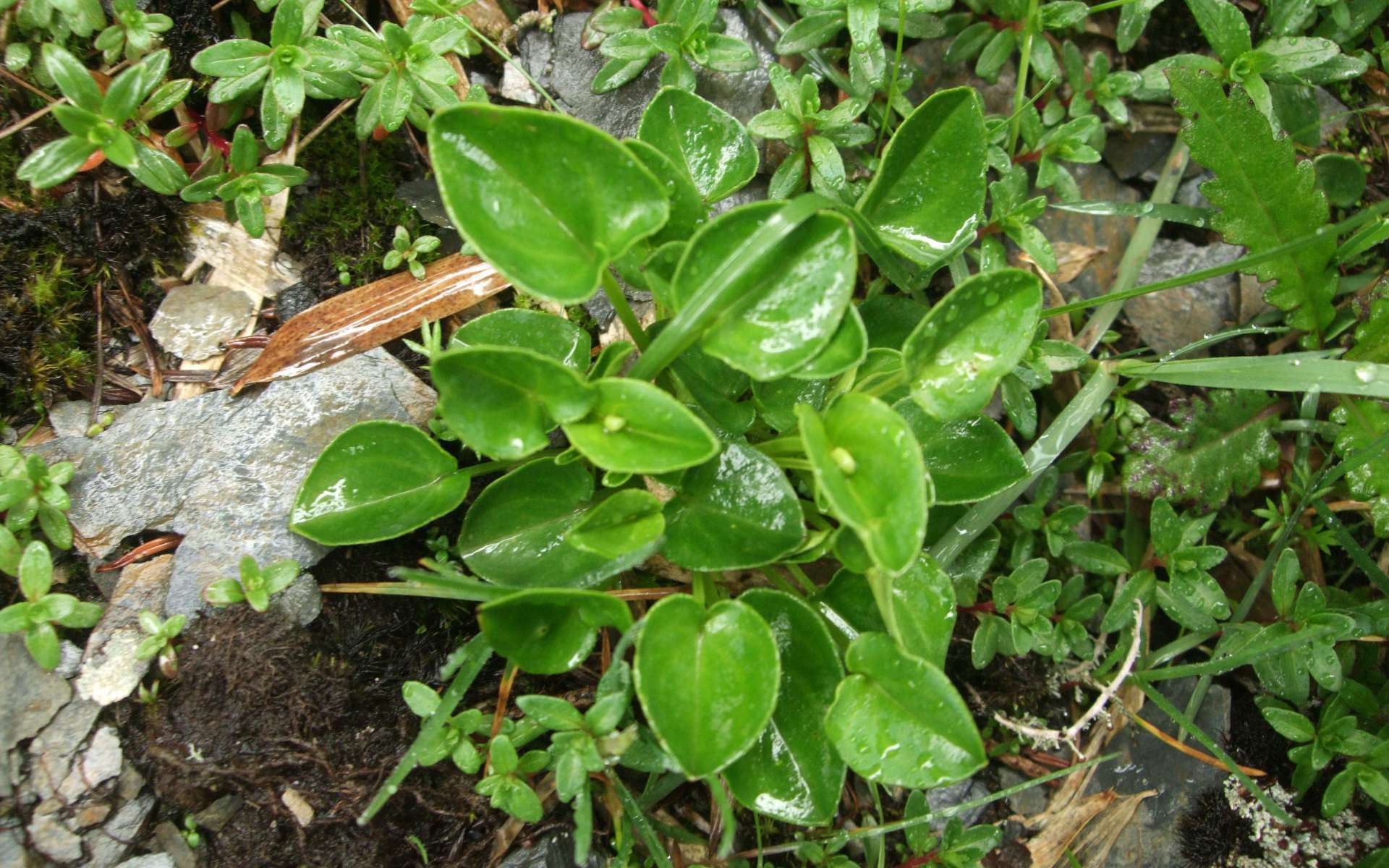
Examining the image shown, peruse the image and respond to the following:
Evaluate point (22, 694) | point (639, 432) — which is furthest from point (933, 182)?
point (22, 694)

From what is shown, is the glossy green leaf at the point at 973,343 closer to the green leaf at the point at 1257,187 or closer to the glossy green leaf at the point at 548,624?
the glossy green leaf at the point at 548,624

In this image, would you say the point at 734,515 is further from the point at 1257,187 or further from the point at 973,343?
the point at 1257,187

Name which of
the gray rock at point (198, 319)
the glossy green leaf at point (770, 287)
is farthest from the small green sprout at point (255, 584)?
the glossy green leaf at point (770, 287)

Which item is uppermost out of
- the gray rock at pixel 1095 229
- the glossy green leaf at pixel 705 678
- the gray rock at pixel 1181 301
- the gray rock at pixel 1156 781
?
the gray rock at pixel 1095 229

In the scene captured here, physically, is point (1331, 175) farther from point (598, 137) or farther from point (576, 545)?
point (576, 545)

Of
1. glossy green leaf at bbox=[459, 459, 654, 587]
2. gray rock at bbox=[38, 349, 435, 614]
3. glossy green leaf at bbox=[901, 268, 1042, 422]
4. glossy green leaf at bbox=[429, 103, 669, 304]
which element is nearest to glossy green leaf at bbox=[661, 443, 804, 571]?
glossy green leaf at bbox=[459, 459, 654, 587]
